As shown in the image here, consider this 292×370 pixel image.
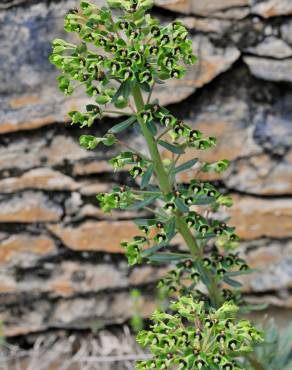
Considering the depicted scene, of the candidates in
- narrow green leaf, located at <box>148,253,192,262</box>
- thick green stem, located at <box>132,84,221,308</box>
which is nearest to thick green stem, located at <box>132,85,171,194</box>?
thick green stem, located at <box>132,84,221,308</box>

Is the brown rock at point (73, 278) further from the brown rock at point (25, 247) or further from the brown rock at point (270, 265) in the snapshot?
the brown rock at point (270, 265)

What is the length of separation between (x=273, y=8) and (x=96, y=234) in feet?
3.77

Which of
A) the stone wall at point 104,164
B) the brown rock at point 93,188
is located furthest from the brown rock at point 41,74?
the brown rock at point 93,188

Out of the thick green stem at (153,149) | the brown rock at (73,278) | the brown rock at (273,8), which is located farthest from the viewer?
the brown rock at (73,278)

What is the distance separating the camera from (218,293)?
1.69 m

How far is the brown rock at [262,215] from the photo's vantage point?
2.48 meters

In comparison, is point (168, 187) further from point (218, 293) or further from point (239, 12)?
point (239, 12)

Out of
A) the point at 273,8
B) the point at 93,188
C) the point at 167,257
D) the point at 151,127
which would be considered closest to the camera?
the point at 151,127

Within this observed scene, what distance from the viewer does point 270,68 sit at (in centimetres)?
229

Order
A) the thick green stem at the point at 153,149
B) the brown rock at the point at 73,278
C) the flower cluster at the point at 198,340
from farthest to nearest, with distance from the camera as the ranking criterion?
the brown rock at the point at 73,278 < the thick green stem at the point at 153,149 < the flower cluster at the point at 198,340

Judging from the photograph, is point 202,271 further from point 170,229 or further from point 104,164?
point 104,164

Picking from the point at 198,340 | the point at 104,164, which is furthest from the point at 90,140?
the point at 104,164

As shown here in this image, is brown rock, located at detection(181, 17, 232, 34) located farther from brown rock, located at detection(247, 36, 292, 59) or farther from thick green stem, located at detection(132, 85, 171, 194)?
thick green stem, located at detection(132, 85, 171, 194)

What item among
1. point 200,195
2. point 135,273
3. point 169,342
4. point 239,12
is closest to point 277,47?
point 239,12
